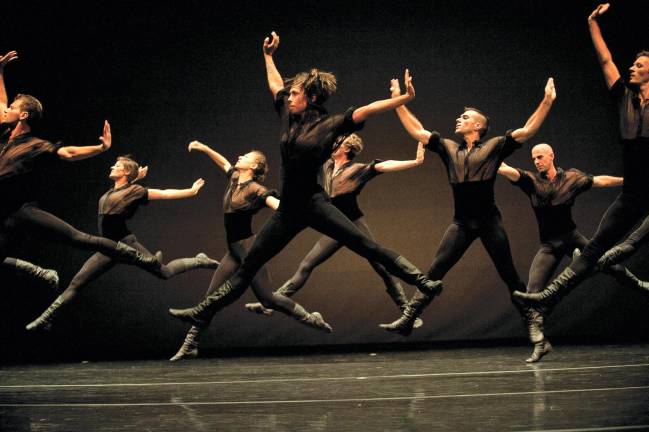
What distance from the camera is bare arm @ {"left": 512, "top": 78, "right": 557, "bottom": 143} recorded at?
509cm

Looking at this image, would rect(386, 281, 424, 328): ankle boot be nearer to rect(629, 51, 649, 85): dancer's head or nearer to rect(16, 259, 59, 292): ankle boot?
rect(629, 51, 649, 85): dancer's head

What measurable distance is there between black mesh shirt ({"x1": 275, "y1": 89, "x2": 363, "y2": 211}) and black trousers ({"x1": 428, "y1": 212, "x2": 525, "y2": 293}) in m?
1.11

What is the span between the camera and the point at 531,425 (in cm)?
349

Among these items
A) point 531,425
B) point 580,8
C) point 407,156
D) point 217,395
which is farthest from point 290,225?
point 580,8

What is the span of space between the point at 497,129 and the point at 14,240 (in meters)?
4.26

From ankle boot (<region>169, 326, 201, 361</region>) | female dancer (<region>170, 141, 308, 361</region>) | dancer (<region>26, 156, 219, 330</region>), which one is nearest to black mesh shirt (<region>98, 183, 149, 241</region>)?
dancer (<region>26, 156, 219, 330</region>)

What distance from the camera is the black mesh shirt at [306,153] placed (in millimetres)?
4688

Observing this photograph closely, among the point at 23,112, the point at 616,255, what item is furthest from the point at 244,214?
the point at 616,255

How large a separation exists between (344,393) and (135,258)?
2.29 m

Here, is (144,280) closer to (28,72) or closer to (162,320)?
(162,320)

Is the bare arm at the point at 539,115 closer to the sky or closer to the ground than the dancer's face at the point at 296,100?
closer to the ground

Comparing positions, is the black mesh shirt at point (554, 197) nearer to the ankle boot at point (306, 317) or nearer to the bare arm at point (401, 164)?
the bare arm at point (401, 164)

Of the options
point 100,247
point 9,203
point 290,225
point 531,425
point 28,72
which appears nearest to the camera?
point 531,425

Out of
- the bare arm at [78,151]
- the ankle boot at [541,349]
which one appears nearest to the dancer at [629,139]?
the ankle boot at [541,349]
